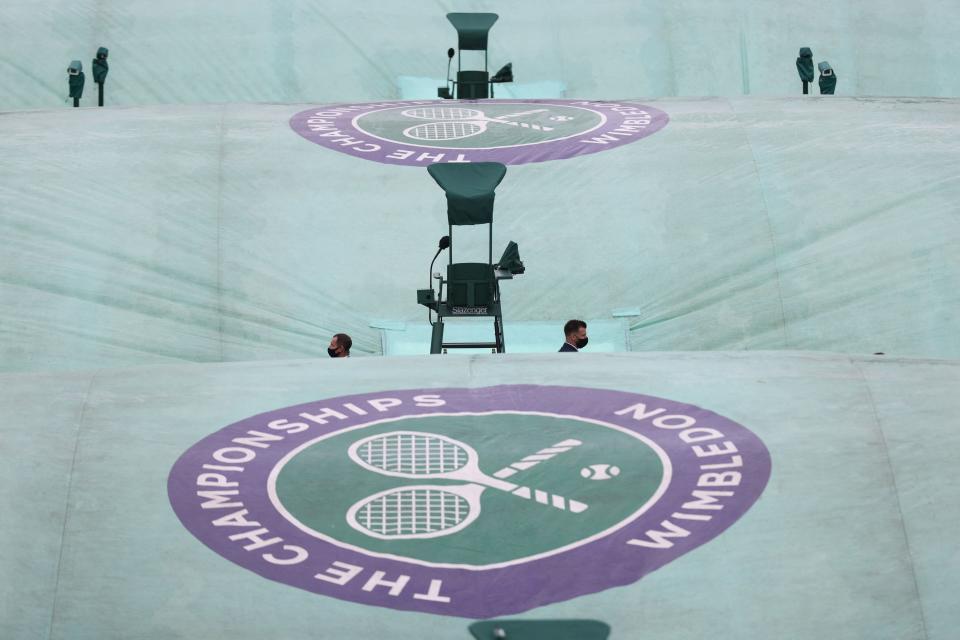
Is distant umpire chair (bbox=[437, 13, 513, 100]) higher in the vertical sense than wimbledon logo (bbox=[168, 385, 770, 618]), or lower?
higher

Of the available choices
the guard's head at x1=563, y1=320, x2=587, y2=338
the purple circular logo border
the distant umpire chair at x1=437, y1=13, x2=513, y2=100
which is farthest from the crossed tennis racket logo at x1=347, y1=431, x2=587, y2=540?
the distant umpire chair at x1=437, y1=13, x2=513, y2=100

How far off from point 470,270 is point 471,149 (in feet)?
11.3

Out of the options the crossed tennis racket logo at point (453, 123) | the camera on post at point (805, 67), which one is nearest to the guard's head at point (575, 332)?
the crossed tennis racket logo at point (453, 123)

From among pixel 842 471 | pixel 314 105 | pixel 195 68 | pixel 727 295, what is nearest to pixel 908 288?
pixel 727 295

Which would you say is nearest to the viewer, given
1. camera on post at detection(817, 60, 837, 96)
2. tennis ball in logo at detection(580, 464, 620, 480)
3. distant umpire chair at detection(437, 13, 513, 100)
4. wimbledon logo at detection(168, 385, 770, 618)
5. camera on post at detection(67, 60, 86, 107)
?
wimbledon logo at detection(168, 385, 770, 618)

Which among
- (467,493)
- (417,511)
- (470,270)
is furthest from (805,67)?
(417,511)

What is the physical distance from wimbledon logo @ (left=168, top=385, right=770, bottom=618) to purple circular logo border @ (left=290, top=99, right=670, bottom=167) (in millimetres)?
6113

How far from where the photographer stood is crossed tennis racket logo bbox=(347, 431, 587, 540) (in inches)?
294

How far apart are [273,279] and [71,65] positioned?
23.7ft

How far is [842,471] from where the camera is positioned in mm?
7867

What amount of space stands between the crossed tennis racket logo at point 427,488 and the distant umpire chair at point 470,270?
2738mm

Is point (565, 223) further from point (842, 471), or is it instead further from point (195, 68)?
point (195, 68)

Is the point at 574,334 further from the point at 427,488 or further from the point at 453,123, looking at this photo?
the point at 453,123

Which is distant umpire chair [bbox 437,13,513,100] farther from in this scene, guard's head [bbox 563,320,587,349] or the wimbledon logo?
the wimbledon logo
